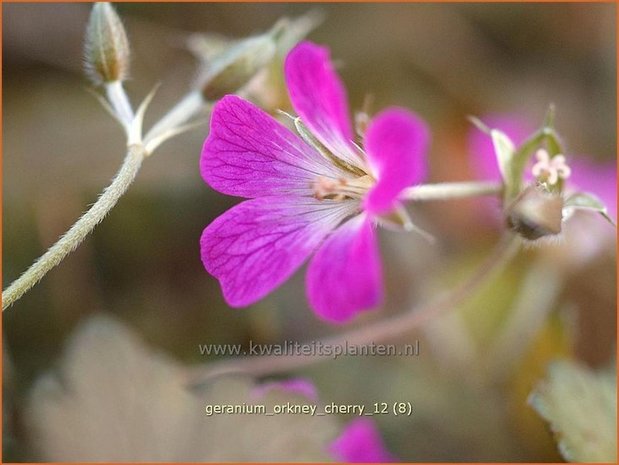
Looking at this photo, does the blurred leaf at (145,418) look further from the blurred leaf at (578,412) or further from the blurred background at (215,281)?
the blurred leaf at (578,412)

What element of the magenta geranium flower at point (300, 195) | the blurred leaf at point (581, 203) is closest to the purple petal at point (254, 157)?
the magenta geranium flower at point (300, 195)

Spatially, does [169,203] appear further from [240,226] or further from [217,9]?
[240,226]

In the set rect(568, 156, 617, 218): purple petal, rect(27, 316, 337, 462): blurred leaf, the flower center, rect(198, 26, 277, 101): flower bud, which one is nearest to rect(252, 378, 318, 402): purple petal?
rect(27, 316, 337, 462): blurred leaf

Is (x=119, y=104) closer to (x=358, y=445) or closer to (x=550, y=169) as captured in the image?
(x=550, y=169)

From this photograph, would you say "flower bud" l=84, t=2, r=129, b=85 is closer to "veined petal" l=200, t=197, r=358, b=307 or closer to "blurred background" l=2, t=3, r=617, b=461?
"veined petal" l=200, t=197, r=358, b=307

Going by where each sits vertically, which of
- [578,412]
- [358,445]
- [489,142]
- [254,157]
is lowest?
[358,445]

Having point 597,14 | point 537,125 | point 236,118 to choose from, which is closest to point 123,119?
point 236,118

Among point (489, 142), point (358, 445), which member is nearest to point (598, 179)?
point (489, 142)
